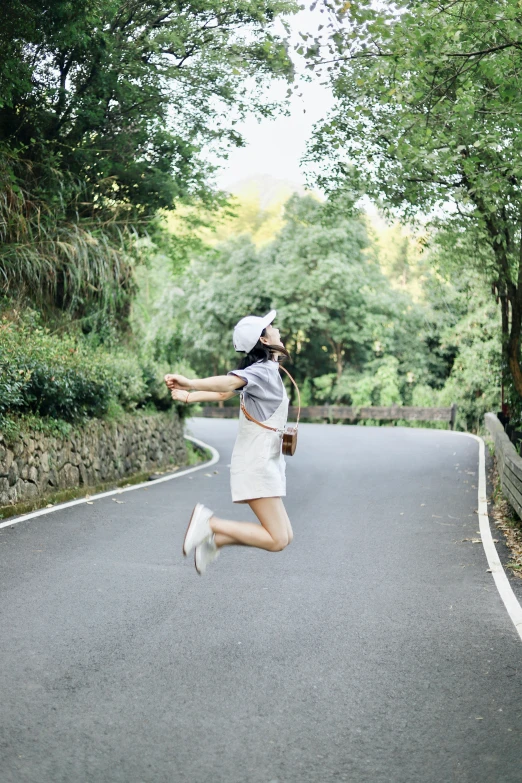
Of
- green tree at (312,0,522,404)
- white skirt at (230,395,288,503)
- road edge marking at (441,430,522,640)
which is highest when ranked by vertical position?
green tree at (312,0,522,404)

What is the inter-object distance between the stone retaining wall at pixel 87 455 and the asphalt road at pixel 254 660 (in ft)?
4.32

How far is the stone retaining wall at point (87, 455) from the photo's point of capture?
11.9 meters

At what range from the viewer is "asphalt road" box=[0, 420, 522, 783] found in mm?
3979

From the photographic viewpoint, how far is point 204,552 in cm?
603

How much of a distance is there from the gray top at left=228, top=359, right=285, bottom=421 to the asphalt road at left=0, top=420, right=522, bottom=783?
5.09 feet

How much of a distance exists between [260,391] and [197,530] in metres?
1.04

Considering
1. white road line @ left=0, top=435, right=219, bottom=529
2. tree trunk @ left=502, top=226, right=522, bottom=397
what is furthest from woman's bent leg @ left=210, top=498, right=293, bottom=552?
tree trunk @ left=502, top=226, right=522, bottom=397

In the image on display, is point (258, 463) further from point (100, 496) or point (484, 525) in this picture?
point (100, 496)

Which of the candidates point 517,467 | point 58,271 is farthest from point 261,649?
point 58,271

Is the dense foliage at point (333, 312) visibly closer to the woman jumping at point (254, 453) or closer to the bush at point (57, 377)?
the bush at point (57, 377)

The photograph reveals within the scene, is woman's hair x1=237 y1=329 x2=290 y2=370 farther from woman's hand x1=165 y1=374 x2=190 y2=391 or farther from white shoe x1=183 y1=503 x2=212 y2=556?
white shoe x1=183 y1=503 x2=212 y2=556

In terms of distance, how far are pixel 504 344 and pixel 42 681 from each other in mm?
17274

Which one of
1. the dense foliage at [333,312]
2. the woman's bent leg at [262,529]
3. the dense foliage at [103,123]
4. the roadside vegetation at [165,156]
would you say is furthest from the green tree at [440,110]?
the dense foliage at [333,312]

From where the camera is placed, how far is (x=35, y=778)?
12.2 feet
